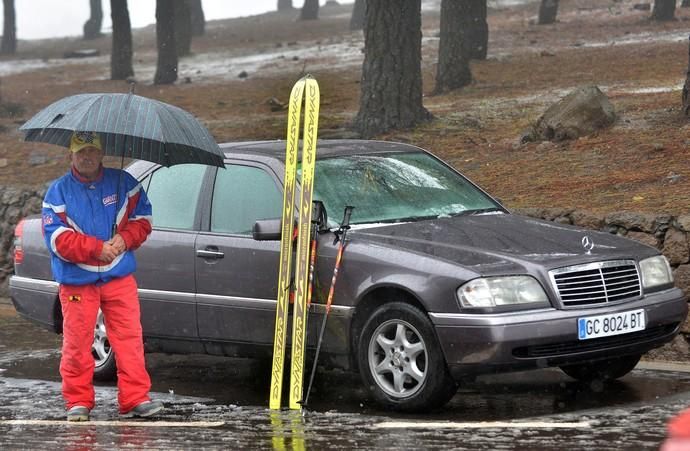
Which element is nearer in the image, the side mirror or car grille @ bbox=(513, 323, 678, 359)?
car grille @ bbox=(513, 323, 678, 359)

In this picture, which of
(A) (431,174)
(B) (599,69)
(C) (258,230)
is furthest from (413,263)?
(B) (599,69)

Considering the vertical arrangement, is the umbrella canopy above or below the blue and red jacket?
above

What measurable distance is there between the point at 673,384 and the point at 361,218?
2154mm

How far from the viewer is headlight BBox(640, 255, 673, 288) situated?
7949 millimetres

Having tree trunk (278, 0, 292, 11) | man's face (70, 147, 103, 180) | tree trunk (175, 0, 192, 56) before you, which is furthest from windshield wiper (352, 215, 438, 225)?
tree trunk (278, 0, 292, 11)

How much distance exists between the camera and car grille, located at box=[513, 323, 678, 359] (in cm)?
732

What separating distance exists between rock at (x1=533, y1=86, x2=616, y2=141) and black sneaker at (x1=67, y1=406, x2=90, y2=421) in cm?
810

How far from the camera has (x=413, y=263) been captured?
7559 mm

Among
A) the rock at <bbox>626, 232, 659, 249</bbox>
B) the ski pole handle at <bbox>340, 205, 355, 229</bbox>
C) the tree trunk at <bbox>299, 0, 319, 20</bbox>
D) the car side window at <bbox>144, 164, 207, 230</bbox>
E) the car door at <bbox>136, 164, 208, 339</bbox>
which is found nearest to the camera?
the ski pole handle at <bbox>340, 205, 355, 229</bbox>

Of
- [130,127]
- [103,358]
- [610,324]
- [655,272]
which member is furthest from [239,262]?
[655,272]

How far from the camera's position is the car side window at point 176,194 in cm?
898

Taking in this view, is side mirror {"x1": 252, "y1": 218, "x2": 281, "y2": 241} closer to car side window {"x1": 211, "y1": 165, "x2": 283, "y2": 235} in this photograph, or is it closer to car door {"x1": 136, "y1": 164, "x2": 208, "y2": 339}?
car side window {"x1": 211, "y1": 165, "x2": 283, "y2": 235}

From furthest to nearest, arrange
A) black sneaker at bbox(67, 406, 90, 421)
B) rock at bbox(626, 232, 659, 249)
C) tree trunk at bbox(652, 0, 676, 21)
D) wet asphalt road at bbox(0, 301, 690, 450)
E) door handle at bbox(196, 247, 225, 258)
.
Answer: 1. tree trunk at bbox(652, 0, 676, 21)
2. rock at bbox(626, 232, 659, 249)
3. door handle at bbox(196, 247, 225, 258)
4. black sneaker at bbox(67, 406, 90, 421)
5. wet asphalt road at bbox(0, 301, 690, 450)

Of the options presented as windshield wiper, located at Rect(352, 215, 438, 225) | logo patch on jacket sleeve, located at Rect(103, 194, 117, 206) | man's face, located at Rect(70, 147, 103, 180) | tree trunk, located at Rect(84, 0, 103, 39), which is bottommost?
tree trunk, located at Rect(84, 0, 103, 39)
